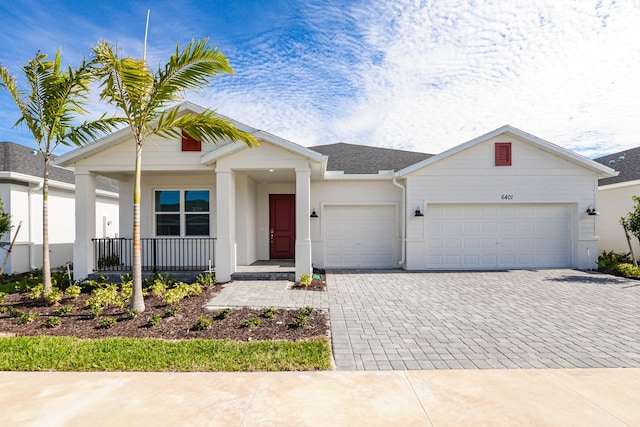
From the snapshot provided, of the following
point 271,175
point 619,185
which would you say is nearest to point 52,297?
point 271,175

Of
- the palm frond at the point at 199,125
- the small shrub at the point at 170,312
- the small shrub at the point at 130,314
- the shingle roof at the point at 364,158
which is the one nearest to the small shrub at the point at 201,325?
the small shrub at the point at 170,312

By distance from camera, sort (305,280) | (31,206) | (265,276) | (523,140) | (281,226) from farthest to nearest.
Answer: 1. (281,226)
2. (31,206)
3. (523,140)
4. (265,276)
5. (305,280)

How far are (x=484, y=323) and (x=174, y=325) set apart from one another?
514cm

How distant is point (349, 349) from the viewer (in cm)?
442

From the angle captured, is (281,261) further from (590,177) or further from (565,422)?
(590,177)

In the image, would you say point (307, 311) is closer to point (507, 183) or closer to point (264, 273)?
point (264, 273)

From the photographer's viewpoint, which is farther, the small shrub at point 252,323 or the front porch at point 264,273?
the front porch at point 264,273

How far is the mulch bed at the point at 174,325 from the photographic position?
5.04m

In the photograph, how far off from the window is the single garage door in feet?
24.7

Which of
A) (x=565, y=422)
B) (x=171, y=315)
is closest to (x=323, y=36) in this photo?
(x=171, y=315)

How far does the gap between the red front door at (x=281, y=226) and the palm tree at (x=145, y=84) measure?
20.7 feet

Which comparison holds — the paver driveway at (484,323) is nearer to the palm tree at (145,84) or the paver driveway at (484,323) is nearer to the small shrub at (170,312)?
the small shrub at (170,312)

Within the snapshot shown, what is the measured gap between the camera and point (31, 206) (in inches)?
453

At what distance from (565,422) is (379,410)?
5.15 feet
